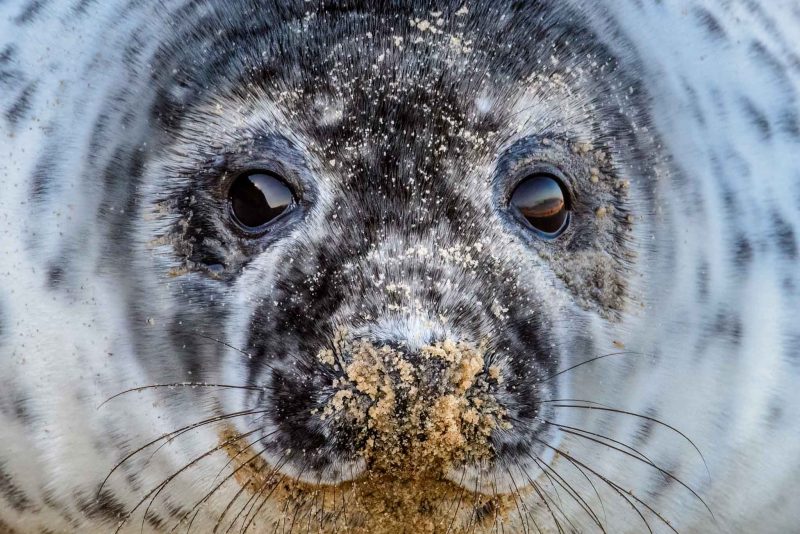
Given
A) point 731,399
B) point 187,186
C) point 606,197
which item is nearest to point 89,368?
point 187,186

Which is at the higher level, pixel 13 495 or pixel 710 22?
pixel 710 22

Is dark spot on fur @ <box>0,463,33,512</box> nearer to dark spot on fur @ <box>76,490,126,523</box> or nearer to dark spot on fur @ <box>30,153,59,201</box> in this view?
dark spot on fur @ <box>76,490,126,523</box>

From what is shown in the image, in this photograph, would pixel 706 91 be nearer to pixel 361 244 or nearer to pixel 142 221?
pixel 361 244

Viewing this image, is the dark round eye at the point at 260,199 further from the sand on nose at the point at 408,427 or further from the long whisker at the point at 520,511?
the long whisker at the point at 520,511

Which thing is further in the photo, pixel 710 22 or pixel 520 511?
pixel 710 22

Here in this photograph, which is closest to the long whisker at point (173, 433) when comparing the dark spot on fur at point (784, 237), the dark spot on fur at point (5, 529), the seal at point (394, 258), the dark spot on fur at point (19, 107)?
the seal at point (394, 258)

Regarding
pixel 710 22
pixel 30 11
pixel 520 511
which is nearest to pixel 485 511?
pixel 520 511

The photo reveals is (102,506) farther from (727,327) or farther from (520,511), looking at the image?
(727,327)
